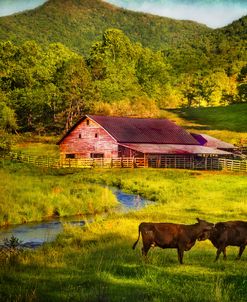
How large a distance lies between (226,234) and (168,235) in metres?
1.77

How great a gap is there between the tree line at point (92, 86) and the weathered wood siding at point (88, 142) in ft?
39.2

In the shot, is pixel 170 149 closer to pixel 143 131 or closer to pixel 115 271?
pixel 143 131

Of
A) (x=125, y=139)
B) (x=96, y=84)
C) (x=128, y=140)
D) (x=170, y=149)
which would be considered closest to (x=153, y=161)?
(x=170, y=149)

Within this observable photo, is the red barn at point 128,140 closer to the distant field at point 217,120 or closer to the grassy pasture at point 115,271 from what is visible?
the distant field at point 217,120

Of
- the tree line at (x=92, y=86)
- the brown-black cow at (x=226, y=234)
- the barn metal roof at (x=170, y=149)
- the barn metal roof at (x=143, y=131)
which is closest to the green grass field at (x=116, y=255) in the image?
the brown-black cow at (x=226, y=234)

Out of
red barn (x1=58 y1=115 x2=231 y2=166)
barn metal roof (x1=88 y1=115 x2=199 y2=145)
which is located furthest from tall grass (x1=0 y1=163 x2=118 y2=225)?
barn metal roof (x1=88 y1=115 x2=199 y2=145)

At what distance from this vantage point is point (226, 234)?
14000 mm

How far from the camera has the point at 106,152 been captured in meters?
67.1

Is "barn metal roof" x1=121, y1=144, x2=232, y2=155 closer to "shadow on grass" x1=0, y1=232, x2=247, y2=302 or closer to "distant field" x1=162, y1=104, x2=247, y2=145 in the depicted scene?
"distant field" x1=162, y1=104, x2=247, y2=145

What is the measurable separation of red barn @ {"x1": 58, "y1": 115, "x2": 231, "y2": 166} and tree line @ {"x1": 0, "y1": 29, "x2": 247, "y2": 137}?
1353cm

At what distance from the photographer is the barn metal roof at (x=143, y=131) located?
2624 inches

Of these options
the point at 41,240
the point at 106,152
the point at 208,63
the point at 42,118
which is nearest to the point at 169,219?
the point at 41,240

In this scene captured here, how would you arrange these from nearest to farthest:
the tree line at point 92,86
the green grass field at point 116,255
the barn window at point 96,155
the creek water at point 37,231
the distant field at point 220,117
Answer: the green grass field at point 116,255
the creek water at point 37,231
the barn window at point 96,155
the tree line at point 92,86
the distant field at point 220,117

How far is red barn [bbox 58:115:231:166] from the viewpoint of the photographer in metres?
64.0
